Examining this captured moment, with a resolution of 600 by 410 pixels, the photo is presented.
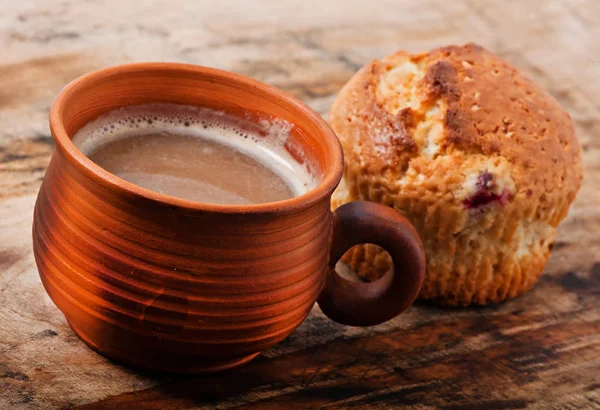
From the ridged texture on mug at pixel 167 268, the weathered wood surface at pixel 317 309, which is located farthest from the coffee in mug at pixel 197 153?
the weathered wood surface at pixel 317 309

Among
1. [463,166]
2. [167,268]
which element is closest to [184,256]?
[167,268]

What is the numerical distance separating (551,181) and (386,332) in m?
0.33

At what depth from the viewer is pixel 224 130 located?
124 centimetres

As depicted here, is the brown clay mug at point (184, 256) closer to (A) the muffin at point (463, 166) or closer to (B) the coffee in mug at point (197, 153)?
(B) the coffee in mug at point (197, 153)

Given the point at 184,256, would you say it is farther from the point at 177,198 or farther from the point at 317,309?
the point at 317,309

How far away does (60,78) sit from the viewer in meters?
1.72

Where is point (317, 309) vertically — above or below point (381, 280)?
below

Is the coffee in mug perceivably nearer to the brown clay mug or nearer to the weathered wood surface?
the brown clay mug

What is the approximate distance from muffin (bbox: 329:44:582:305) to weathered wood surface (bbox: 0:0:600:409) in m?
0.08

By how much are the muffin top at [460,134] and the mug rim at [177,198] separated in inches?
8.7

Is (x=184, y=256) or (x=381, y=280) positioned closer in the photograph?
(x=184, y=256)

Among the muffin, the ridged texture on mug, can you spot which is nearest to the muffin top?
the muffin

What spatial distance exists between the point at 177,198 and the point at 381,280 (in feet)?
1.14

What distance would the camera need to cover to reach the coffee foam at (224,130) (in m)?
1.19
